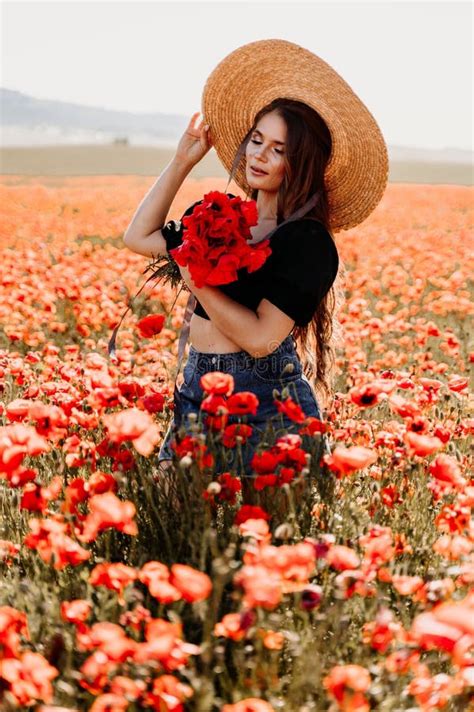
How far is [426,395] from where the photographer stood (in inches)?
126

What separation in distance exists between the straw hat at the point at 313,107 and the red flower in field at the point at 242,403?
1229mm

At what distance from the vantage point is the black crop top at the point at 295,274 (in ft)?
8.99

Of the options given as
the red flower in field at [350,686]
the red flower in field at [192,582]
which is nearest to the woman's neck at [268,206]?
the red flower in field at [192,582]

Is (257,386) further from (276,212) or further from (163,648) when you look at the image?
(163,648)

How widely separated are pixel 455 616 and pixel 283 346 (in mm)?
1647

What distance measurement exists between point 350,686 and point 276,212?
1.90m

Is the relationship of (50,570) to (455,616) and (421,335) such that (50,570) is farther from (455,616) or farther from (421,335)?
(421,335)

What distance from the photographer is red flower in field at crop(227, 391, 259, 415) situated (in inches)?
89.6

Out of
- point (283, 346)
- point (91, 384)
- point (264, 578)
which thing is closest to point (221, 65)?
point (283, 346)

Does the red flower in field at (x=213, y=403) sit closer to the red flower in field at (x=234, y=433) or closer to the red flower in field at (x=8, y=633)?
the red flower in field at (x=234, y=433)

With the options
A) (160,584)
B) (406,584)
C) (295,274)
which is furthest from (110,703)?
(295,274)

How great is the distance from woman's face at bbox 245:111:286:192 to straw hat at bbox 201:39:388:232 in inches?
6.1

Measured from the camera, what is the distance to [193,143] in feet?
10.8

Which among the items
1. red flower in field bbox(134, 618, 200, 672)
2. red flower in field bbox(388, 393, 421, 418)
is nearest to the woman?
red flower in field bbox(388, 393, 421, 418)
